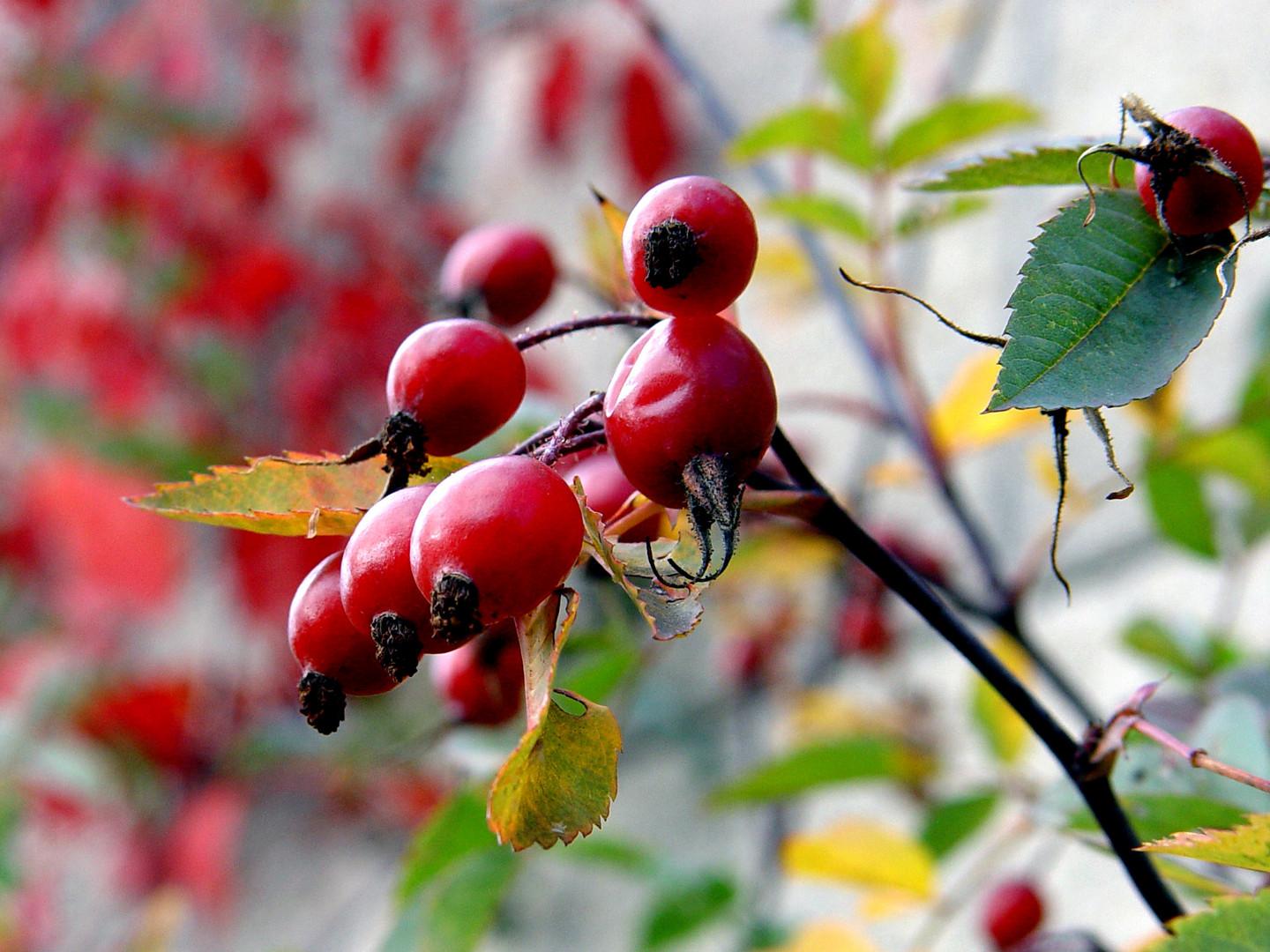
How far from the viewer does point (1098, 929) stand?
0.92 metres

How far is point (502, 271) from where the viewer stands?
464 mm

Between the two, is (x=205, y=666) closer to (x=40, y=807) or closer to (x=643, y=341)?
(x=40, y=807)

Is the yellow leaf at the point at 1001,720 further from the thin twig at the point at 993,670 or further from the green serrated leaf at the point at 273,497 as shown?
the green serrated leaf at the point at 273,497

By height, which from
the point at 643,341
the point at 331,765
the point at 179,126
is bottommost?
the point at 331,765

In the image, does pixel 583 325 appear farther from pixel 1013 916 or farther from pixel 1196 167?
pixel 1013 916

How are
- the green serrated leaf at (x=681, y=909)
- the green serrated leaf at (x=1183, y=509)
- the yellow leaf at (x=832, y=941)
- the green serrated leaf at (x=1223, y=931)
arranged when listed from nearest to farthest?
the green serrated leaf at (x=1223, y=931), the yellow leaf at (x=832, y=941), the green serrated leaf at (x=1183, y=509), the green serrated leaf at (x=681, y=909)

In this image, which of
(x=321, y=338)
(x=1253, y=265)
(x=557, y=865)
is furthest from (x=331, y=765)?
(x=1253, y=265)

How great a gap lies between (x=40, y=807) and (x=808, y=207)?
202cm

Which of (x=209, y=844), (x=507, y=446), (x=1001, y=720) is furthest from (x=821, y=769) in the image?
(x=209, y=844)

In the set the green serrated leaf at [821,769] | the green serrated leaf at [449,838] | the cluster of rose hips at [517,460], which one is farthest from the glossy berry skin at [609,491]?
the green serrated leaf at [821,769]

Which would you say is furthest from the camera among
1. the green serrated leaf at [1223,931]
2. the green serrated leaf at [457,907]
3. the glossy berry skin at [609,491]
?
the green serrated leaf at [457,907]

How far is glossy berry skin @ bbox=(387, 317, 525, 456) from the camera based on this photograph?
32cm

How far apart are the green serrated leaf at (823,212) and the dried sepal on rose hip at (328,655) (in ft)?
1.62

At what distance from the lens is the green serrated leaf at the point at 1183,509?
2.66ft
